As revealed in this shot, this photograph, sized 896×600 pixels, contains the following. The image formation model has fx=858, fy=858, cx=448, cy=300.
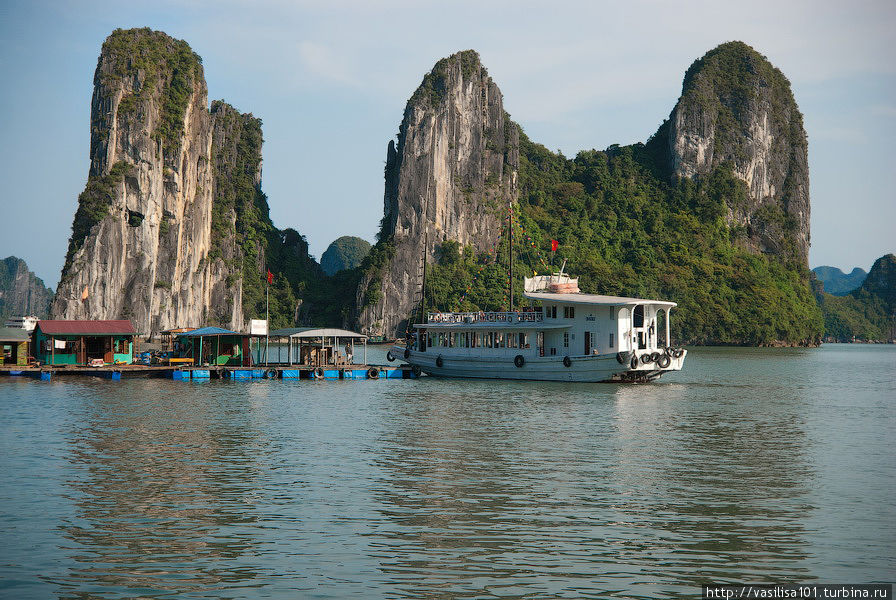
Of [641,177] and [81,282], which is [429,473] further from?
[641,177]

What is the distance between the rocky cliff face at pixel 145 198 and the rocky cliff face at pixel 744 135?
94437 mm

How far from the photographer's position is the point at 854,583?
1342 cm

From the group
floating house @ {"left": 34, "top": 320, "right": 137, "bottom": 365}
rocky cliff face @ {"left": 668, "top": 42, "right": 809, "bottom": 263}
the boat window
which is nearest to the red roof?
floating house @ {"left": 34, "top": 320, "right": 137, "bottom": 365}

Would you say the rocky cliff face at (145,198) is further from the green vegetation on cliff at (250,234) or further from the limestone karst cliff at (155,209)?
the green vegetation on cliff at (250,234)

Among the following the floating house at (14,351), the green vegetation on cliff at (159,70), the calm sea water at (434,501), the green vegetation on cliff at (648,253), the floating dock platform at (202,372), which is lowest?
the calm sea water at (434,501)

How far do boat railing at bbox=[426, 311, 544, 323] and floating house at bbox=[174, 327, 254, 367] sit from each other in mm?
12600

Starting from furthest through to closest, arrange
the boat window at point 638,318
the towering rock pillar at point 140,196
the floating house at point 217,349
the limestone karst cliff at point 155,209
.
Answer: the limestone karst cliff at point 155,209 < the towering rock pillar at point 140,196 < the floating house at point 217,349 < the boat window at point 638,318

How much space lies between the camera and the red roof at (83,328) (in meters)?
53.0

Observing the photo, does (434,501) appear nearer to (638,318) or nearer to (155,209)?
(638,318)

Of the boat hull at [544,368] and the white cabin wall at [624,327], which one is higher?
the white cabin wall at [624,327]

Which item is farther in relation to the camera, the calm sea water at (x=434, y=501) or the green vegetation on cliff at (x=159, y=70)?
the green vegetation on cliff at (x=159, y=70)

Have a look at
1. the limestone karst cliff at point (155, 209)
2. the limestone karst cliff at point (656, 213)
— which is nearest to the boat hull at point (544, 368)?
the limestone karst cliff at point (155, 209)

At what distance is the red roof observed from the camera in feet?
174

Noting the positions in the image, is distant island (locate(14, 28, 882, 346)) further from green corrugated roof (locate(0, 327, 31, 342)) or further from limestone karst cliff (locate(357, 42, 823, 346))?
green corrugated roof (locate(0, 327, 31, 342))
